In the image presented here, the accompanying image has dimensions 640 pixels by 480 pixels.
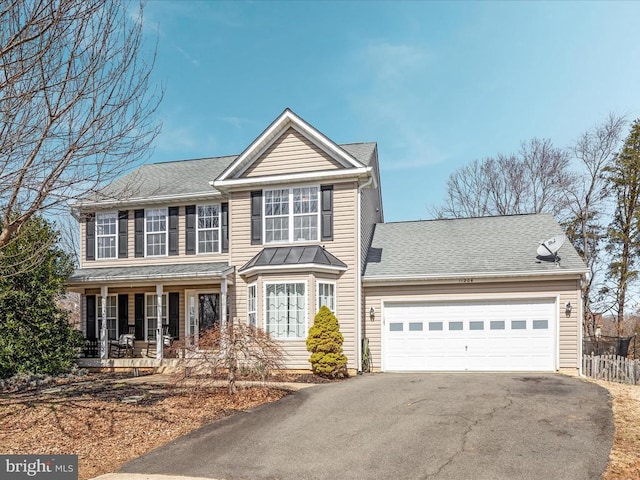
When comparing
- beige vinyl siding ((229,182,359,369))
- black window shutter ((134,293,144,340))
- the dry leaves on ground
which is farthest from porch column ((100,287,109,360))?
the dry leaves on ground

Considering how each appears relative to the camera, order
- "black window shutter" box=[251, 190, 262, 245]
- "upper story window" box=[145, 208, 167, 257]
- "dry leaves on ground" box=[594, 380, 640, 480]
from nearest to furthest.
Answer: "dry leaves on ground" box=[594, 380, 640, 480]
"black window shutter" box=[251, 190, 262, 245]
"upper story window" box=[145, 208, 167, 257]

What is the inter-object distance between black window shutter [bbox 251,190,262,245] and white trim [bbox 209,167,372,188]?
1.38ft

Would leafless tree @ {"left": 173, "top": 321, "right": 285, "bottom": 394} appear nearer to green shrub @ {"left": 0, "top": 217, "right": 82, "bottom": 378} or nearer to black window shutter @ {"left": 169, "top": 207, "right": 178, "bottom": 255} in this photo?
green shrub @ {"left": 0, "top": 217, "right": 82, "bottom": 378}

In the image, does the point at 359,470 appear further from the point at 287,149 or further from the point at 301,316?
the point at 287,149

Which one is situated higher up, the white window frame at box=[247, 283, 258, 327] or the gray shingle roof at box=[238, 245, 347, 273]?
the gray shingle roof at box=[238, 245, 347, 273]

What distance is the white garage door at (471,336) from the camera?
47.1 feet

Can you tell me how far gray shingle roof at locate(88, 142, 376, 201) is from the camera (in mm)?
17594

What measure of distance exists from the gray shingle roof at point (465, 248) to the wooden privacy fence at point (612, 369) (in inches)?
108

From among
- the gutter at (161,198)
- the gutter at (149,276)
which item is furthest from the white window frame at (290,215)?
the gutter at (161,198)

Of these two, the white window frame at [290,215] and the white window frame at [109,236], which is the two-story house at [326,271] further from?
the white window frame at [109,236]

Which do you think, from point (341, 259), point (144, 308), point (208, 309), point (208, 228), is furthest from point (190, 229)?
point (341, 259)

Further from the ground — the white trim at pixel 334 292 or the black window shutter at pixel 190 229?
the black window shutter at pixel 190 229

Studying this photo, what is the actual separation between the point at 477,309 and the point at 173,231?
35.0 feet

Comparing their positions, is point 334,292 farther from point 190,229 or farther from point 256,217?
point 190,229
